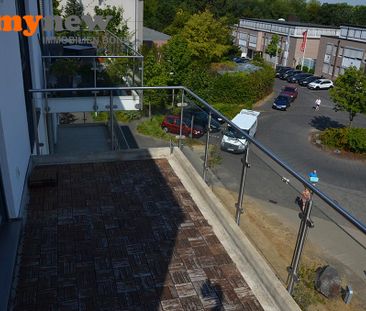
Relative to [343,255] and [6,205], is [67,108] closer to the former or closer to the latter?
[6,205]

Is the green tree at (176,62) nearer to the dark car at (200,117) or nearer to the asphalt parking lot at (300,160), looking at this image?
the asphalt parking lot at (300,160)

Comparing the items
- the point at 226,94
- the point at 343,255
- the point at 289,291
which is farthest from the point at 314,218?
the point at 226,94

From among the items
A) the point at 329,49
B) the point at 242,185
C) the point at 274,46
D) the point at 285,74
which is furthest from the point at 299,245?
the point at 274,46

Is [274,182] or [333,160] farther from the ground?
[274,182]

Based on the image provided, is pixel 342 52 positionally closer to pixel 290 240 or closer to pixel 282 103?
pixel 282 103

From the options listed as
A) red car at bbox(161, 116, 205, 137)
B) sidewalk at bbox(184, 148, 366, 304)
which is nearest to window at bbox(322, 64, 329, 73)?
red car at bbox(161, 116, 205, 137)
